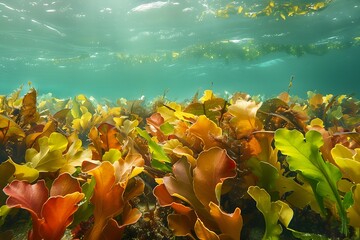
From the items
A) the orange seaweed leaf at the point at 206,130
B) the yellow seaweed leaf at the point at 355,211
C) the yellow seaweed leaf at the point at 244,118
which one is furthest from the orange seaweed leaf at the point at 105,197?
the yellow seaweed leaf at the point at 355,211

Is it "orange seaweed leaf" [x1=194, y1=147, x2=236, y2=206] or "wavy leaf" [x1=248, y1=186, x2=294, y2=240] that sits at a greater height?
"orange seaweed leaf" [x1=194, y1=147, x2=236, y2=206]

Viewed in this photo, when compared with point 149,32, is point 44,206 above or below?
below

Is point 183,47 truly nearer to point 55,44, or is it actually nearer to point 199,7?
point 199,7

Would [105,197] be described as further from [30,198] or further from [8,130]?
[8,130]

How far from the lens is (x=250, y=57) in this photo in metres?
27.8

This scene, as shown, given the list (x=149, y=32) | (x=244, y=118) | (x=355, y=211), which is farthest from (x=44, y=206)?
(x=149, y=32)

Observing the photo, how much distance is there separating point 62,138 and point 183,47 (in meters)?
26.2

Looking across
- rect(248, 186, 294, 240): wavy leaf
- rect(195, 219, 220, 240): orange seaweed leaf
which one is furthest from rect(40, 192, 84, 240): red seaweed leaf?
rect(248, 186, 294, 240): wavy leaf

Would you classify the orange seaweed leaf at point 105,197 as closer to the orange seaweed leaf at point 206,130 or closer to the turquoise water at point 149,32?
the orange seaweed leaf at point 206,130

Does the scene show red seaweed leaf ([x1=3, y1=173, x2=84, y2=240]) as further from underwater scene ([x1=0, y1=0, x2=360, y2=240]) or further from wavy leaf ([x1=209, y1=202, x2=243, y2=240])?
wavy leaf ([x1=209, y1=202, x2=243, y2=240])

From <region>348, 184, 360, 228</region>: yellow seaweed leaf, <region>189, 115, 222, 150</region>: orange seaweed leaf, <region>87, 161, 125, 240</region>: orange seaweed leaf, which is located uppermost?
<region>189, 115, 222, 150</region>: orange seaweed leaf

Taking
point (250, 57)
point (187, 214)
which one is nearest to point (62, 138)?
point (187, 214)

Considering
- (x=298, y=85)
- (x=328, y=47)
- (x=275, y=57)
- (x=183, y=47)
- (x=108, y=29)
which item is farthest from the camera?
A: (x=298, y=85)

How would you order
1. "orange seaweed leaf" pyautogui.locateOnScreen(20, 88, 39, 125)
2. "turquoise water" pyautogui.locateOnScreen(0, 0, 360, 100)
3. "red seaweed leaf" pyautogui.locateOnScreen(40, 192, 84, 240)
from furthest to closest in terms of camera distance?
"turquoise water" pyautogui.locateOnScreen(0, 0, 360, 100), "orange seaweed leaf" pyautogui.locateOnScreen(20, 88, 39, 125), "red seaweed leaf" pyautogui.locateOnScreen(40, 192, 84, 240)
